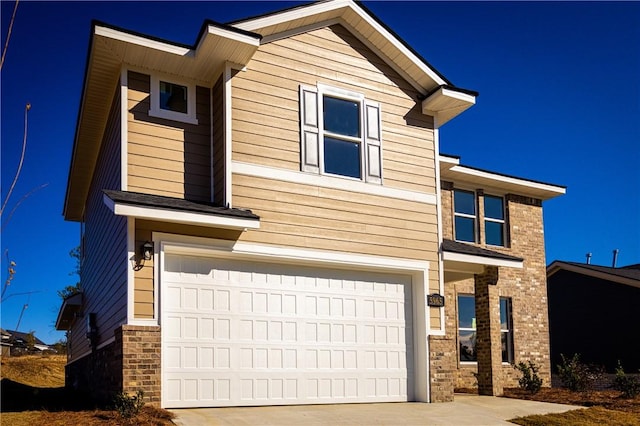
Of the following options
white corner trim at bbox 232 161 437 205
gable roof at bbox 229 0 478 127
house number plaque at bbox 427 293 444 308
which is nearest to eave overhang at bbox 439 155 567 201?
gable roof at bbox 229 0 478 127

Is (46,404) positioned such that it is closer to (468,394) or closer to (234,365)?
(234,365)

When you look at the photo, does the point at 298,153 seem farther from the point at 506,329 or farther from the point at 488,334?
the point at 506,329

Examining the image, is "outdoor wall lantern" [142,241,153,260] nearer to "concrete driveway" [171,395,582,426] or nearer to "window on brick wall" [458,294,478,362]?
"concrete driveway" [171,395,582,426]

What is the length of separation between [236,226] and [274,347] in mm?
2313

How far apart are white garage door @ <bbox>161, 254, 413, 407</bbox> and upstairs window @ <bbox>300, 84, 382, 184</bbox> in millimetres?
1968

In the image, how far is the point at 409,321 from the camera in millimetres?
13289

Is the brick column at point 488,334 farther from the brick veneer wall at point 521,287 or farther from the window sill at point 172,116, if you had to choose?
the window sill at point 172,116

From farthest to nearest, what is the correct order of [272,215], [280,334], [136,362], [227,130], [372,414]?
[272,215] < [280,334] < [227,130] < [372,414] < [136,362]

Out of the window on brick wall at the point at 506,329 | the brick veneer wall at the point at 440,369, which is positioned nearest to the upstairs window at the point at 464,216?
the window on brick wall at the point at 506,329

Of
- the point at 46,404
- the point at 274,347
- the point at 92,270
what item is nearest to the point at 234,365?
the point at 274,347

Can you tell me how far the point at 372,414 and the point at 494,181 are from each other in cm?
981

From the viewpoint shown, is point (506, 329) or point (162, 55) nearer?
point (162, 55)

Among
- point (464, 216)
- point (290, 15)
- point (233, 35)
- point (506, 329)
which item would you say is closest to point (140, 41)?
point (233, 35)

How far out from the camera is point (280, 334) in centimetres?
1176
